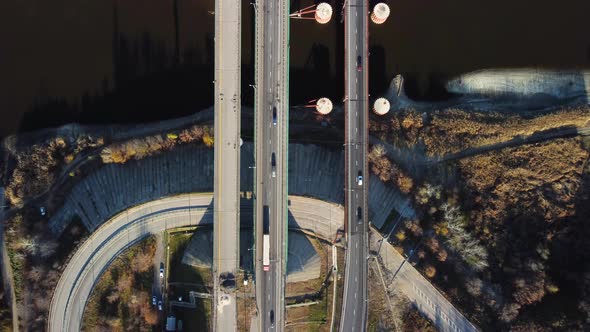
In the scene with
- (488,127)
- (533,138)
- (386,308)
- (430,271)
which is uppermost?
(488,127)

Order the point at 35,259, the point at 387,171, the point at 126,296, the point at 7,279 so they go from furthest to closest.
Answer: the point at 387,171, the point at 7,279, the point at 35,259, the point at 126,296

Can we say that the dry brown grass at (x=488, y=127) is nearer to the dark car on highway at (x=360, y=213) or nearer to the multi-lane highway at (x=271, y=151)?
the dark car on highway at (x=360, y=213)

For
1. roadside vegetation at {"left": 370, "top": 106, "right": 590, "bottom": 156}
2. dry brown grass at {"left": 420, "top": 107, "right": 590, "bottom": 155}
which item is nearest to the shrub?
roadside vegetation at {"left": 370, "top": 106, "right": 590, "bottom": 156}

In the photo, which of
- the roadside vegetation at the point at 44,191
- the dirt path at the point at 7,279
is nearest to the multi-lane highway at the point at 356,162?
the roadside vegetation at the point at 44,191

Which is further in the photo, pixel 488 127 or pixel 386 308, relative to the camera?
pixel 488 127

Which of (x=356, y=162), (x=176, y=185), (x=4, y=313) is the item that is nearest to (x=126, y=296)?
(x=176, y=185)

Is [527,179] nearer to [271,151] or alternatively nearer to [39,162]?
[271,151]

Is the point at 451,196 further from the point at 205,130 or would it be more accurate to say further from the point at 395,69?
the point at 205,130

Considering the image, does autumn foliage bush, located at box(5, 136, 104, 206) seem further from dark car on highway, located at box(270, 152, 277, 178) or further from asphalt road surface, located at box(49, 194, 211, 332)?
dark car on highway, located at box(270, 152, 277, 178)
